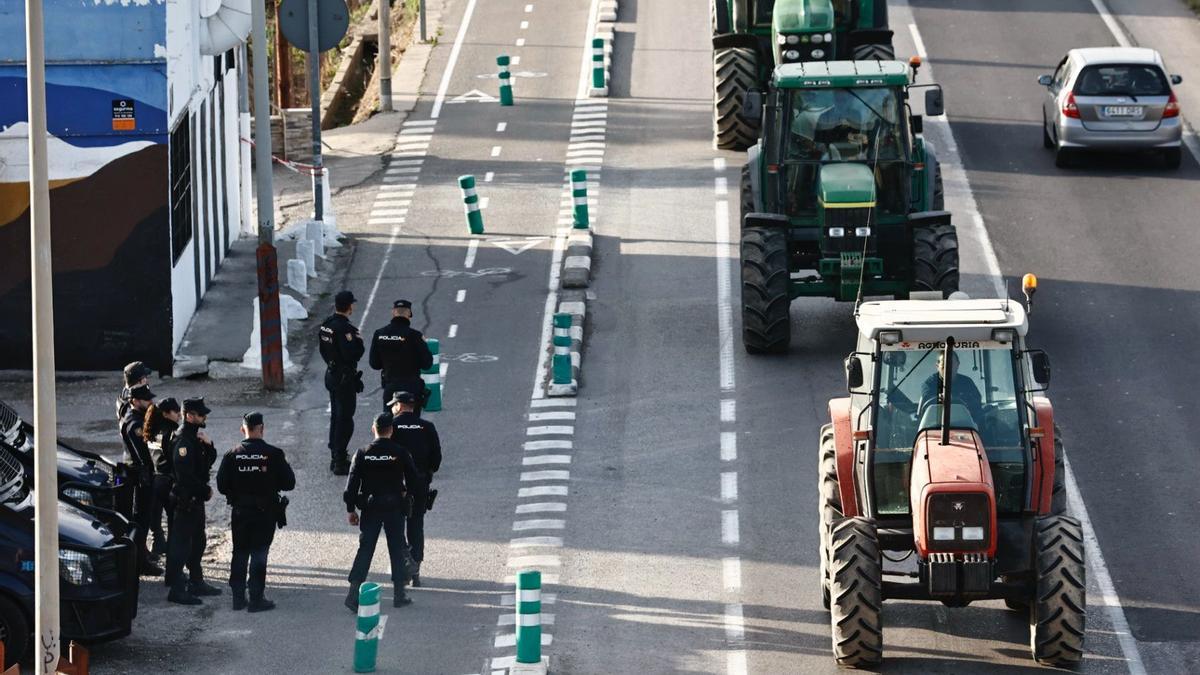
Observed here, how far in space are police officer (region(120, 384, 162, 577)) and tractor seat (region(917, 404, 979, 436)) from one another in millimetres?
6374

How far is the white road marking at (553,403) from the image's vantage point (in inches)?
885

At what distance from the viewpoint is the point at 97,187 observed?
23.6 metres

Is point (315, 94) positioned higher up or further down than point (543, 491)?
higher up

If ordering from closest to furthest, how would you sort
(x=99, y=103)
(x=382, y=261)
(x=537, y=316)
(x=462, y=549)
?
(x=462, y=549), (x=99, y=103), (x=537, y=316), (x=382, y=261)

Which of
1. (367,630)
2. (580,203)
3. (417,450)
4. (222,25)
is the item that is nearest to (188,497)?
(417,450)

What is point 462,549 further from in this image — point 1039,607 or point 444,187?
point 444,187

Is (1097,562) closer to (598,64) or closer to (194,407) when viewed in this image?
(194,407)

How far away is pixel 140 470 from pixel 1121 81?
59.2 feet

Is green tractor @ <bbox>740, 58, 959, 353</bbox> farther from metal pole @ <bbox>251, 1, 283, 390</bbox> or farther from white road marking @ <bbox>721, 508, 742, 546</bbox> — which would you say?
metal pole @ <bbox>251, 1, 283, 390</bbox>

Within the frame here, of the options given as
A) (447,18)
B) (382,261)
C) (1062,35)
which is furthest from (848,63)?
(447,18)

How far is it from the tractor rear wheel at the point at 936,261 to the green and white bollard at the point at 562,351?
3.82 meters

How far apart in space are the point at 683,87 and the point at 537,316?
1234cm

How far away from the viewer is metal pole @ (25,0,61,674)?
42.9 ft

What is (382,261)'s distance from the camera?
2809 cm
